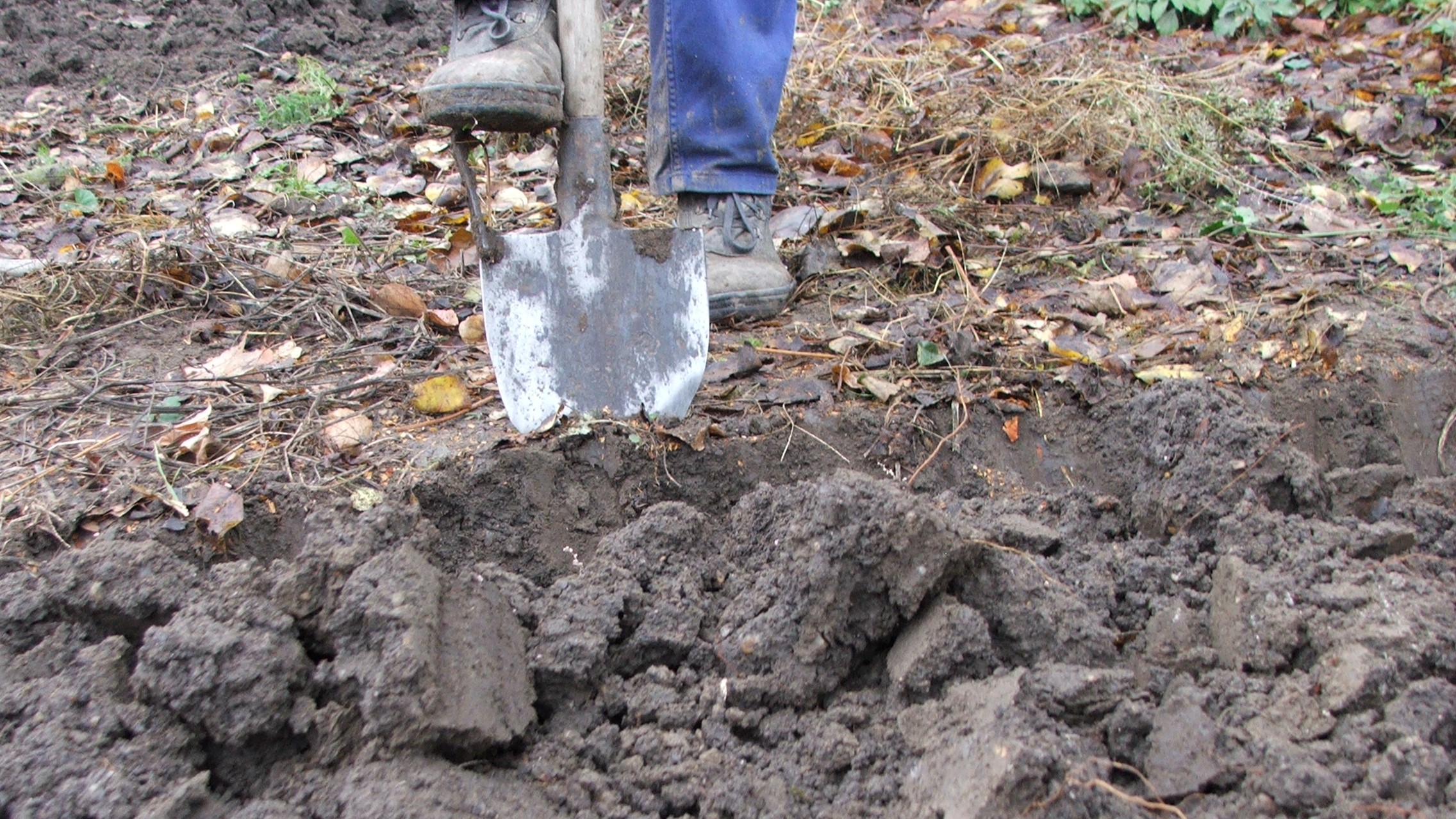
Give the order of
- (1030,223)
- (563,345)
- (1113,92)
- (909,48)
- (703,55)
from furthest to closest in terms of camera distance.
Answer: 1. (909,48)
2. (1113,92)
3. (1030,223)
4. (703,55)
5. (563,345)

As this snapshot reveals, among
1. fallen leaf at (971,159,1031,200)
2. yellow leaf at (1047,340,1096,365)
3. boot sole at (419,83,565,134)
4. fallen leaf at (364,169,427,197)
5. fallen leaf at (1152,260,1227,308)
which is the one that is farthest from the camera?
fallen leaf at (364,169,427,197)

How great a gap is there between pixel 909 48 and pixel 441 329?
131 inches

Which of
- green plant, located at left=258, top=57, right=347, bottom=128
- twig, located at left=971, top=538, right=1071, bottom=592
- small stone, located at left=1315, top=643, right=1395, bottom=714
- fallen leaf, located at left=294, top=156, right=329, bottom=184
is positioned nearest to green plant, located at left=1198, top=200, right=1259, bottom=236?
twig, located at left=971, top=538, right=1071, bottom=592

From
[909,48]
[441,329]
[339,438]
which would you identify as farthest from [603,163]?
[909,48]

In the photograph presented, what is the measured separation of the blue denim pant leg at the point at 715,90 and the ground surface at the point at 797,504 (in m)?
0.43

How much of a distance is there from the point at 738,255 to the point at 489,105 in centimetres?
88

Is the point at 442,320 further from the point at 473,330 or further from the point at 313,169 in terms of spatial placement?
the point at 313,169

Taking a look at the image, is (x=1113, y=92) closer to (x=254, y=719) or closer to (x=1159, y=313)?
(x=1159, y=313)

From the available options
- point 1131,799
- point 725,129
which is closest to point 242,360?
point 725,129

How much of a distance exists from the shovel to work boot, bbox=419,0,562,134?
0.07 m

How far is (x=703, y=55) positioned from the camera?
101 inches

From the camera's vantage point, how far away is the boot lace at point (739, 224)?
273cm

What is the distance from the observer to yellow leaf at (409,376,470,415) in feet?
7.31

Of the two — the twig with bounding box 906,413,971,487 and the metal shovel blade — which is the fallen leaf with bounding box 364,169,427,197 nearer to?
the metal shovel blade
